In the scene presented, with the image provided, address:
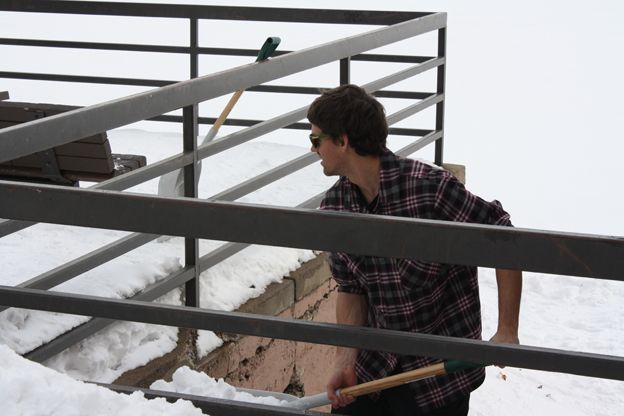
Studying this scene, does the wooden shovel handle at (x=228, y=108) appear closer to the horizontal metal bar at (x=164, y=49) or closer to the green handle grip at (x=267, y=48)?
the green handle grip at (x=267, y=48)

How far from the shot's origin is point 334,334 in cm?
283

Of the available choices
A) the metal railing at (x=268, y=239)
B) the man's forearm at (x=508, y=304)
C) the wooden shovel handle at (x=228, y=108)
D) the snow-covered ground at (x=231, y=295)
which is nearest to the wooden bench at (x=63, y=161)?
the snow-covered ground at (x=231, y=295)

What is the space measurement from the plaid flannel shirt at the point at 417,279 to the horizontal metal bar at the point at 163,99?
0.94 meters

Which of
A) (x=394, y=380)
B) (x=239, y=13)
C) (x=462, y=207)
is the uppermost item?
(x=239, y=13)

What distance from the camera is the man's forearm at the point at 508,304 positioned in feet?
10.5

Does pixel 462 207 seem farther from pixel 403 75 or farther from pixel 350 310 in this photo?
pixel 403 75

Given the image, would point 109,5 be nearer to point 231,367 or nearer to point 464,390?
point 231,367

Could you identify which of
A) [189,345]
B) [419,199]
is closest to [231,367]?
[189,345]

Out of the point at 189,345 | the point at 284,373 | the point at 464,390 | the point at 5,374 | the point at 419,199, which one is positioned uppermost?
the point at 419,199

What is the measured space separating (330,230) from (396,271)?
95 centimetres

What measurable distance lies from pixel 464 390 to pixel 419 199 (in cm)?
68

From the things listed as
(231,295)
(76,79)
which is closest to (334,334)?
(231,295)

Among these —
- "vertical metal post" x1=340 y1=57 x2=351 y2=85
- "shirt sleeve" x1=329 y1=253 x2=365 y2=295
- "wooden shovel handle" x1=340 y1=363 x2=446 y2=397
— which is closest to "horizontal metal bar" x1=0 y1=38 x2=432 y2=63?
"vertical metal post" x1=340 y1=57 x2=351 y2=85

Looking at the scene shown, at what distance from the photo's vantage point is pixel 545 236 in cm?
235
